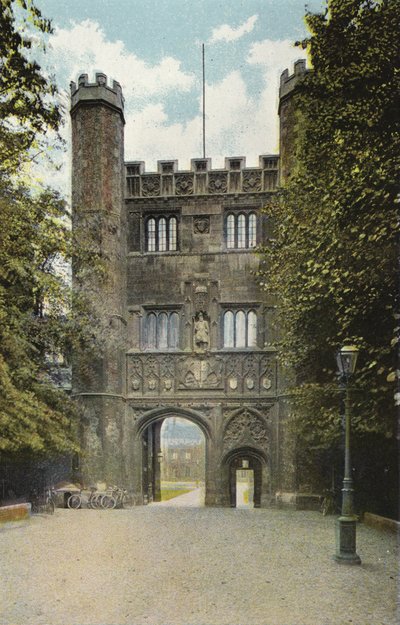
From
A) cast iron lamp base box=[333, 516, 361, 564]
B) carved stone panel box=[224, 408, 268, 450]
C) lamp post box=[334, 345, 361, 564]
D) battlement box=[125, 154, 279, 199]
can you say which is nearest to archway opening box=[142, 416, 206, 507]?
carved stone panel box=[224, 408, 268, 450]

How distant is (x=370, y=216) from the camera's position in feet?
36.2

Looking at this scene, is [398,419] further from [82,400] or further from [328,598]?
[82,400]

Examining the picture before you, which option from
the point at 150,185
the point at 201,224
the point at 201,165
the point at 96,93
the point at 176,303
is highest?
the point at 96,93

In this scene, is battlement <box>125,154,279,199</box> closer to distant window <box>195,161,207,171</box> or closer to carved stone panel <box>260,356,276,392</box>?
distant window <box>195,161,207,171</box>

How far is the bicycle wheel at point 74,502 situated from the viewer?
72.6ft

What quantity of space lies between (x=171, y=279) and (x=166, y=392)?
4483 millimetres

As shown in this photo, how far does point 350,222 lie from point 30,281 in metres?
11.4

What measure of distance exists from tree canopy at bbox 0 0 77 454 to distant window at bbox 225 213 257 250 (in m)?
6.79

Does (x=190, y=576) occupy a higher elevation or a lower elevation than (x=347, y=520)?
lower

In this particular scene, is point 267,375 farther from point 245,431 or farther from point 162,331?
point 162,331

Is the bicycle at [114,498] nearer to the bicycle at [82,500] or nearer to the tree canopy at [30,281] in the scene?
the bicycle at [82,500]

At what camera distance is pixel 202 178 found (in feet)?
84.8

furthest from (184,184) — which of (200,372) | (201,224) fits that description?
(200,372)

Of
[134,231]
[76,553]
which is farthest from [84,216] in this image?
[76,553]
